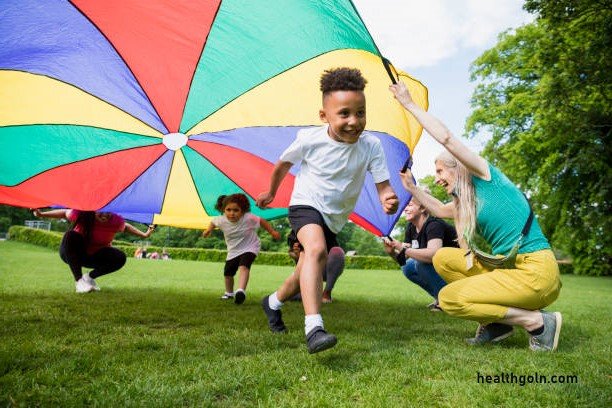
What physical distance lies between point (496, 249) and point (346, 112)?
4.53ft

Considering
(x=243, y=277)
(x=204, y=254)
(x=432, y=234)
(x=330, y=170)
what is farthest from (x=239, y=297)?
(x=204, y=254)

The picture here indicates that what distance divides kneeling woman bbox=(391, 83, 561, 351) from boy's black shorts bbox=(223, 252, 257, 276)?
3.17 metres

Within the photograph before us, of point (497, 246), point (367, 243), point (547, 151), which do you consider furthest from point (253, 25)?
point (367, 243)

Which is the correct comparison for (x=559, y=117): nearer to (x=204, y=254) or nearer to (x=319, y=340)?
(x=319, y=340)

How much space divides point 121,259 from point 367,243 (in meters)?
53.9

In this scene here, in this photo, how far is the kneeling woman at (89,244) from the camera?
5.53m

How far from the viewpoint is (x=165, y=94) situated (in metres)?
4.66

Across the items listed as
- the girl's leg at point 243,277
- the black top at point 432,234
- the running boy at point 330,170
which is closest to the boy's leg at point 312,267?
the running boy at point 330,170

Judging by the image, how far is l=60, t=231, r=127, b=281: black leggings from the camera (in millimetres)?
5508

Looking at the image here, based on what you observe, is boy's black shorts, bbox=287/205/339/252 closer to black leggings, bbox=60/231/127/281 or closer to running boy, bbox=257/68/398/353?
running boy, bbox=257/68/398/353

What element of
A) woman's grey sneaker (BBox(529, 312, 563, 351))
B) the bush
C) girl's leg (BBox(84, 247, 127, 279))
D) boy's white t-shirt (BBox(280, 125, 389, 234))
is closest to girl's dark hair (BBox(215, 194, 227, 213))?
girl's leg (BBox(84, 247, 127, 279))

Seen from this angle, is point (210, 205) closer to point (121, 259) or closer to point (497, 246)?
point (121, 259)

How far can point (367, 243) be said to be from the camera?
192 ft

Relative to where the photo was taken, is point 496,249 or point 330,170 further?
point 496,249
